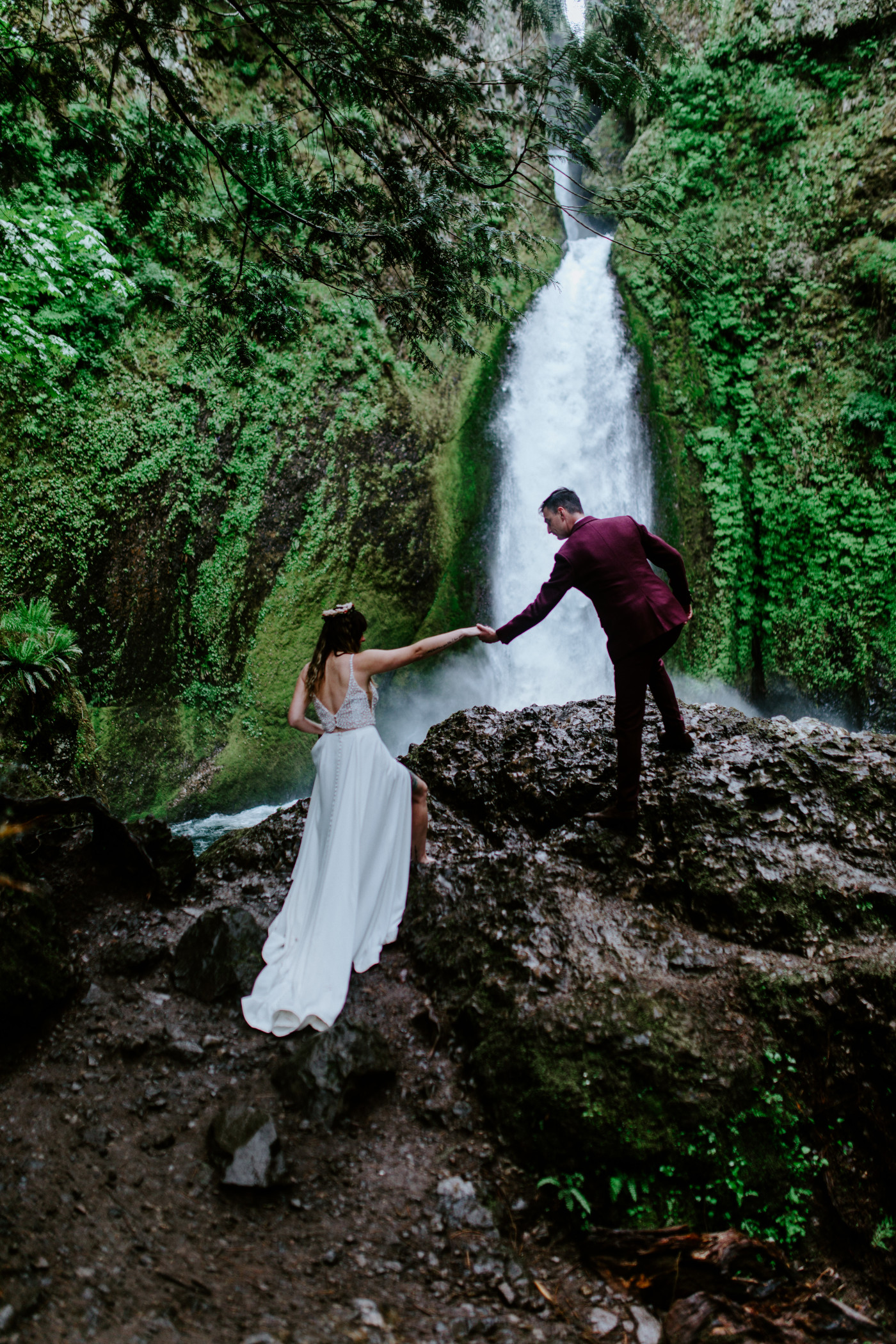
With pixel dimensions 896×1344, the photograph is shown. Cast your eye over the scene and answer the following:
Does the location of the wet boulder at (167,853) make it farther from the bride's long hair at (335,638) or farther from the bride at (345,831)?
the bride's long hair at (335,638)

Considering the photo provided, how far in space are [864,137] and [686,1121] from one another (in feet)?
44.5

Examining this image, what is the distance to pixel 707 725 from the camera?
198 inches

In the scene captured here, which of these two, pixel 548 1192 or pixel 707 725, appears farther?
pixel 707 725

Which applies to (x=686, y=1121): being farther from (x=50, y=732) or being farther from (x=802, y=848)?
(x=50, y=732)

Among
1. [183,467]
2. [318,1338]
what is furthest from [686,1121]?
[183,467]

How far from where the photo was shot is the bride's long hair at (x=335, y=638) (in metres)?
3.87

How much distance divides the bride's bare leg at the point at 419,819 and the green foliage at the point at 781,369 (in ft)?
25.2

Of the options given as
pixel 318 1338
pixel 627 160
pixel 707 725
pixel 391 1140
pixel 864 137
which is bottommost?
pixel 391 1140

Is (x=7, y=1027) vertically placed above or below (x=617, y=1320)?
above

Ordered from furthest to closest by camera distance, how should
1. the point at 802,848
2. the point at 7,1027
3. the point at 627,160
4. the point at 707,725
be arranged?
1. the point at 627,160
2. the point at 707,725
3. the point at 802,848
4. the point at 7,1027

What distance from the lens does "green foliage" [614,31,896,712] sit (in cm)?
989

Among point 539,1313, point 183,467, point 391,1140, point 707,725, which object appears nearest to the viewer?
point 539,1313

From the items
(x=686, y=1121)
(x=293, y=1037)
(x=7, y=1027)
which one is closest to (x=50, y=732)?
(x=7, y=1027)

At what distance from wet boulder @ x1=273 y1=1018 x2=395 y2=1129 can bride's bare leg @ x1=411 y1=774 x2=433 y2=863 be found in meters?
1.40
